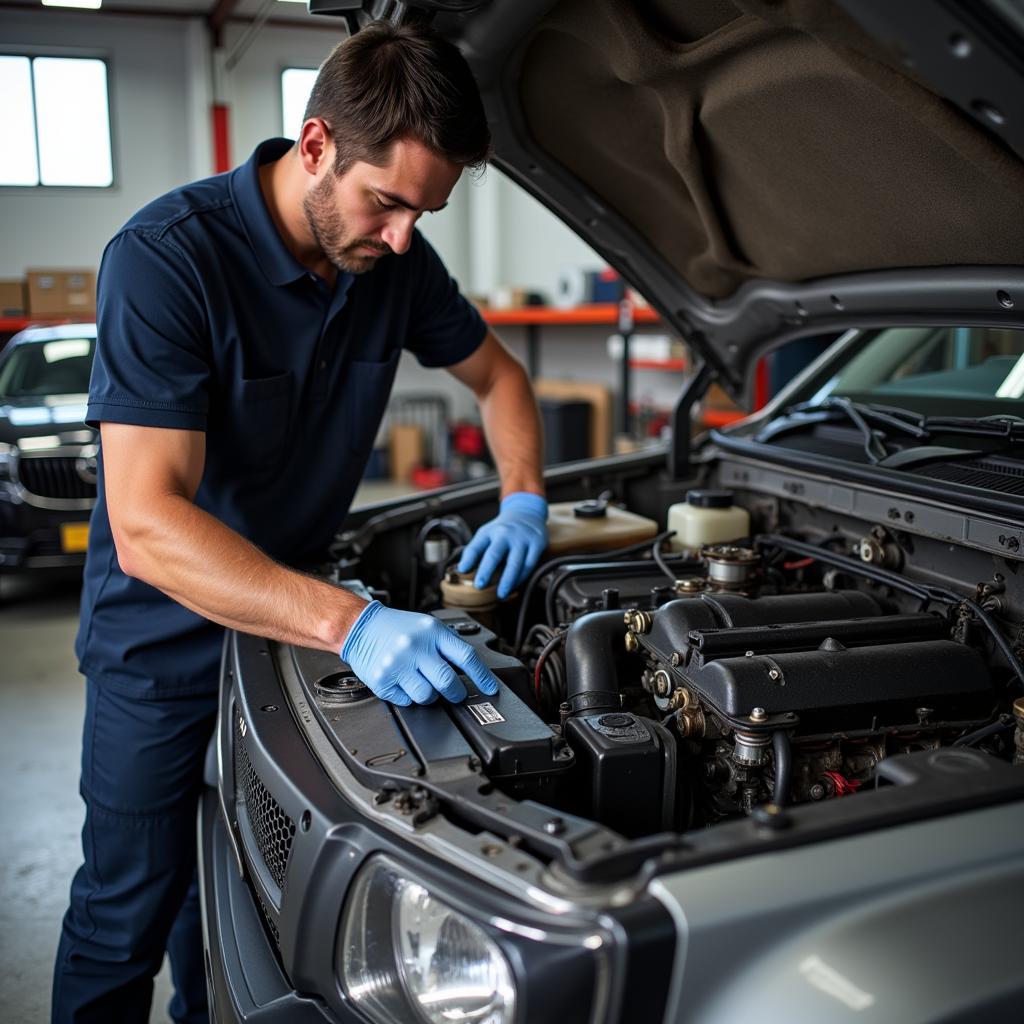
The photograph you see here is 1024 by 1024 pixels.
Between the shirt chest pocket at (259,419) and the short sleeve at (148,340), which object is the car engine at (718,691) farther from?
the short sleeve at (148,340)

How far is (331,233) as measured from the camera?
5.45 feet

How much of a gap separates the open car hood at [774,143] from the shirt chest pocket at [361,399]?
48cm

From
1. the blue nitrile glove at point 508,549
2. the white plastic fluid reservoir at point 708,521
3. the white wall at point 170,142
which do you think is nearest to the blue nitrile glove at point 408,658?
the blue nitrile glove at point 508,549

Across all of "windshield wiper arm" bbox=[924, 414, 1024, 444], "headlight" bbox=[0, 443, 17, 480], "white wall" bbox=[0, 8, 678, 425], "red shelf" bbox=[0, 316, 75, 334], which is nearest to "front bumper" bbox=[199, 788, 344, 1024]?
"windshield wiper arm" bbox=[924, 414, 1024, 444]

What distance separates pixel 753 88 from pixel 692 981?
123 centimetres

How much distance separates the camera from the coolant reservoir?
201 centimetres

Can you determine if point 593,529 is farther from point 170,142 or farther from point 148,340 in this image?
point 170,142

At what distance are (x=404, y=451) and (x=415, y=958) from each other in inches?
326

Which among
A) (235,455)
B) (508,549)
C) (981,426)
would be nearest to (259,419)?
(235,455)

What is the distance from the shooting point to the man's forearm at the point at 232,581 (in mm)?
1400

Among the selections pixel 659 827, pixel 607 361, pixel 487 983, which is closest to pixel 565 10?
pixel 659 827

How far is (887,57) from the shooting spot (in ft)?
3.59

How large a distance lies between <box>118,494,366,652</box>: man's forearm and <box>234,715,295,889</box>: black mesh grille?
153 millimetres

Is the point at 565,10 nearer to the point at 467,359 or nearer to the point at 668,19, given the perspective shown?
the point at 668,19
